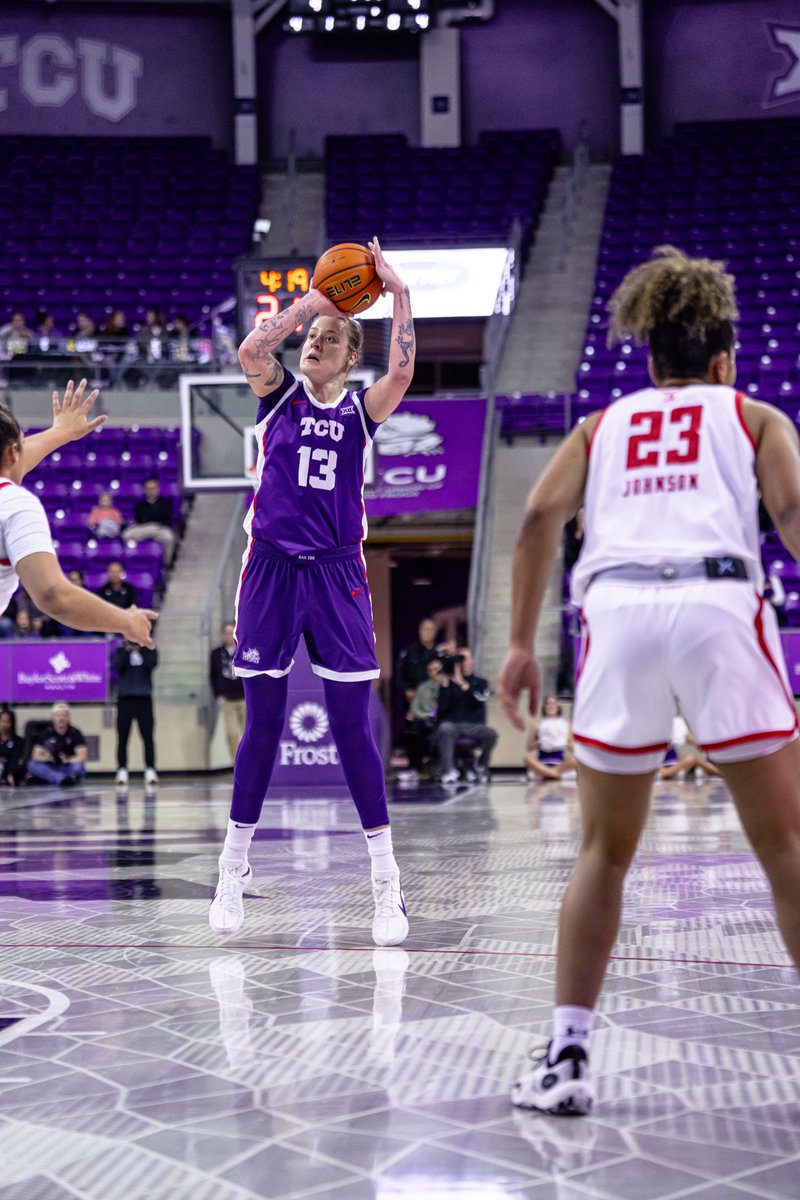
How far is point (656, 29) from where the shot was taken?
2384 cm

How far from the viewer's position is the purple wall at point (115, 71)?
24016 millimetres

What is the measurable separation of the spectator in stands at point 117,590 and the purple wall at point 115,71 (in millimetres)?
12553

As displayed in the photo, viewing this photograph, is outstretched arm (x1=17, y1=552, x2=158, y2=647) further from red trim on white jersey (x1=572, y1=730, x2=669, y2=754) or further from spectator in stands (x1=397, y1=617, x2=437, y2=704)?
spectator in stands (x1=397, y1=617, x2=437, y2=704)

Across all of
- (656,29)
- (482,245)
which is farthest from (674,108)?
(482,245)

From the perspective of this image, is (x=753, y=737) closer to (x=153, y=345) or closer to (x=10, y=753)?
(x=10, y=753)

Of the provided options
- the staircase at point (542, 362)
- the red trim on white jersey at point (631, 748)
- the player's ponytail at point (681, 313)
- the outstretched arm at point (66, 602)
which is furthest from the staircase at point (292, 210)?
the red trim on white jersey at point (631, 748)

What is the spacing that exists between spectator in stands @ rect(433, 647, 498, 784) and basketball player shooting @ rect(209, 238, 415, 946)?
366 inches

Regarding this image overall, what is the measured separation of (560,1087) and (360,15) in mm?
22219

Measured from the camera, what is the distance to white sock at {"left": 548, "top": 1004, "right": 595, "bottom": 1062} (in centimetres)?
263

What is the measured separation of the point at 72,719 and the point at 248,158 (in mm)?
12963

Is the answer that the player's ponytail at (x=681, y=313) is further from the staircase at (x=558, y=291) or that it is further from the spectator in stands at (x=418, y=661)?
the staircase at (x=558, y=291)

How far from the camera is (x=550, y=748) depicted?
14.1 meters

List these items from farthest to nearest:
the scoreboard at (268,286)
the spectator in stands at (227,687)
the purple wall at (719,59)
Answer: the purple wall at (719,59), the spectator in stands at (227,687), the scoreboard at (268,286)

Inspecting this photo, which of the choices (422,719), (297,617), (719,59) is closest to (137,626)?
(297,617)
